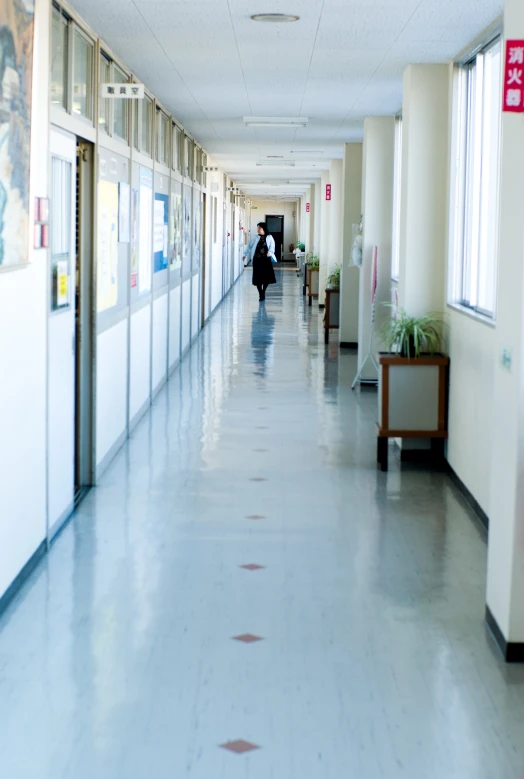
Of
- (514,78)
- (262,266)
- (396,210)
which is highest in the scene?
(514,78)

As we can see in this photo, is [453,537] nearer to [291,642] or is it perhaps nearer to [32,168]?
[291,642]

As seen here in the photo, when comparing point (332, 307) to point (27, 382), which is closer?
point (27, 382)

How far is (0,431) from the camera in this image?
171 inches

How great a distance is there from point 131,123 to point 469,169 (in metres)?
2.69

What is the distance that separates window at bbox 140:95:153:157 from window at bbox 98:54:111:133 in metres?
1.70

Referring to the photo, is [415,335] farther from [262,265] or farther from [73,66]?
[262,265]

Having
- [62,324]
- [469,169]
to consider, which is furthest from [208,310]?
[62,324]

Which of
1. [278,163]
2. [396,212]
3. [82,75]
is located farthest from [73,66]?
Result: [278,163]

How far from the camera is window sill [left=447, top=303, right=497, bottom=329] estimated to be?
20.1 ft

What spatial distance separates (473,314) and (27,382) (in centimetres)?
307

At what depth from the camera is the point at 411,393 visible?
24.8 feet

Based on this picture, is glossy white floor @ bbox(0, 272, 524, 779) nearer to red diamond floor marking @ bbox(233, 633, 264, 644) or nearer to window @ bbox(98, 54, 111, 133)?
red diamond floor marking @ bbox(233, 633, 264, 644)

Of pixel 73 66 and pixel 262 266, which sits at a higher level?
pixel 73 66

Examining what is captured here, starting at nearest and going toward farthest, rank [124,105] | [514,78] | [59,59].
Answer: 1. [514,78]
2. [59,59]
3. [124,105]
